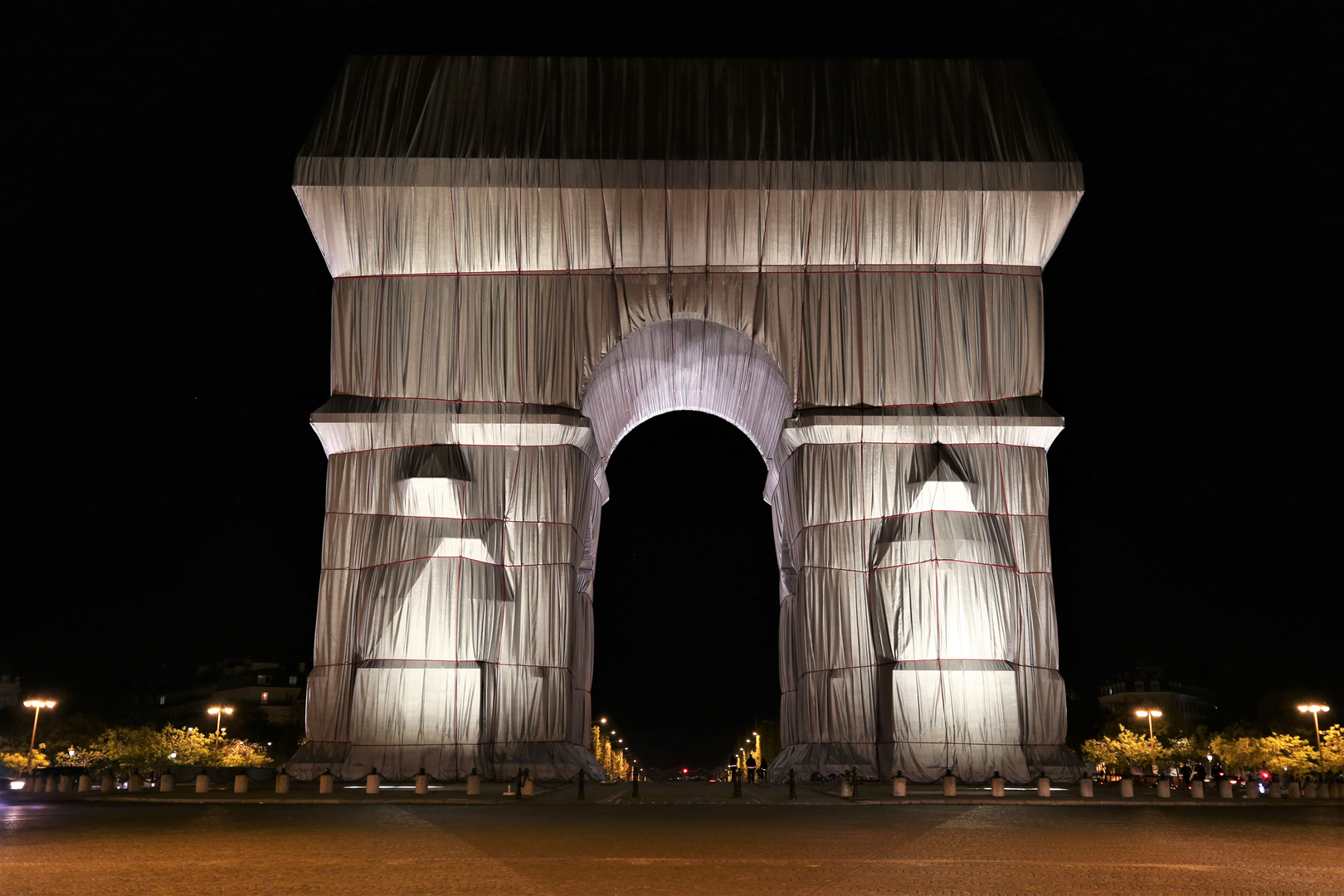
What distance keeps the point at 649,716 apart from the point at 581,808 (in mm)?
55078

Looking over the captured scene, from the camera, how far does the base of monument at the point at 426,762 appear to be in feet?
75.2

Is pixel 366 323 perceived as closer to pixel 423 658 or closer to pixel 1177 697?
pixel 423 658

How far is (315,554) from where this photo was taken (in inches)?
1420

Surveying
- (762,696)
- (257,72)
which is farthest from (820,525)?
(762,696)

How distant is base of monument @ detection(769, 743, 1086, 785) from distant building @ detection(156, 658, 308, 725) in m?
58.5

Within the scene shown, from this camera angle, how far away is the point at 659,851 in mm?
10414

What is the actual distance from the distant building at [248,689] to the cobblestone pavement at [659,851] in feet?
212

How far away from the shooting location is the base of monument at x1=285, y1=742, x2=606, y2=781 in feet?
75.2

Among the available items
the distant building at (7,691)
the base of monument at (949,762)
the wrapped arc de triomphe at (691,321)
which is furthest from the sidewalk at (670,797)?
the distant building at (7,691)

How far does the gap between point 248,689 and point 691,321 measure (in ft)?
206

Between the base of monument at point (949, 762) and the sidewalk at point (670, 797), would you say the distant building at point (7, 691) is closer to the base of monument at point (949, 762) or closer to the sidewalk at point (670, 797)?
the sidewalk at point (670, 797)

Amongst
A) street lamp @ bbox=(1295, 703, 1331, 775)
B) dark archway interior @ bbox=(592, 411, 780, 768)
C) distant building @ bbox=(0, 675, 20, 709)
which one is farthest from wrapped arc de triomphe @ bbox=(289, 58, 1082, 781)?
distant building @ bbox=(0, 675, 20, 709)

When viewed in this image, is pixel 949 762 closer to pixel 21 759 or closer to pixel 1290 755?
pixel 1290 755

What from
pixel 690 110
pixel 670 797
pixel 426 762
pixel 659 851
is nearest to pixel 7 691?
pixel 426 762
